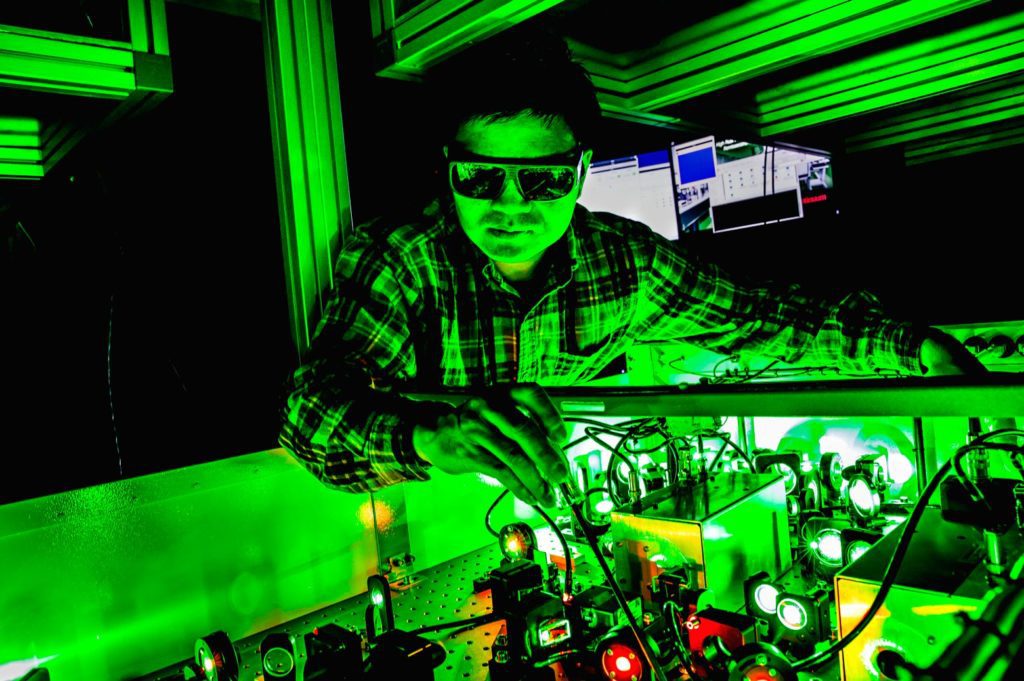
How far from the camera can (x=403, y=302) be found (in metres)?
1.38

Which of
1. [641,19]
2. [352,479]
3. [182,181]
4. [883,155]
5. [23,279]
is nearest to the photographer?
[352,479]

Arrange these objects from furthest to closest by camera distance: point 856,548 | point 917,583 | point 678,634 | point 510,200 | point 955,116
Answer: point 955,116, point 856,548, point 510,200, point 678,634, point 917,583

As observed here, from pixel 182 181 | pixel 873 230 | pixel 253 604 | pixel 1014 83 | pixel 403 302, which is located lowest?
pixel 253 604

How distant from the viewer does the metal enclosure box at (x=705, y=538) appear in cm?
143

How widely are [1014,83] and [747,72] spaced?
1419 millimetres

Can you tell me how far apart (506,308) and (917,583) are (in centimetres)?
98

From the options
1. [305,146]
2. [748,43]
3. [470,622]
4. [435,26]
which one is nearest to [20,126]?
[305,146]

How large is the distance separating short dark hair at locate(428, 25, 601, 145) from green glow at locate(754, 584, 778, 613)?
100 cm

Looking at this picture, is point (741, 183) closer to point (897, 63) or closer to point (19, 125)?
point (897, 63)

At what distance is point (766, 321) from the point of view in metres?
1.59

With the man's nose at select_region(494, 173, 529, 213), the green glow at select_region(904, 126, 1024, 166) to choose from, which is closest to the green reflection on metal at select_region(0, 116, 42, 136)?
the man's nose at select_region(494, 173, 529, 213)

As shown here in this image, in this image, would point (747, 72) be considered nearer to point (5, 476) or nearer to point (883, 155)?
point (883, 155)

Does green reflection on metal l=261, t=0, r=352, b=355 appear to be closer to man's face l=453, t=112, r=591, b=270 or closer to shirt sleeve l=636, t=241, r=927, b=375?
man's face l=453, t=112, r=591, b=270

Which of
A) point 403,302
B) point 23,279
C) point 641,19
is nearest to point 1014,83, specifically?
point 641,19
